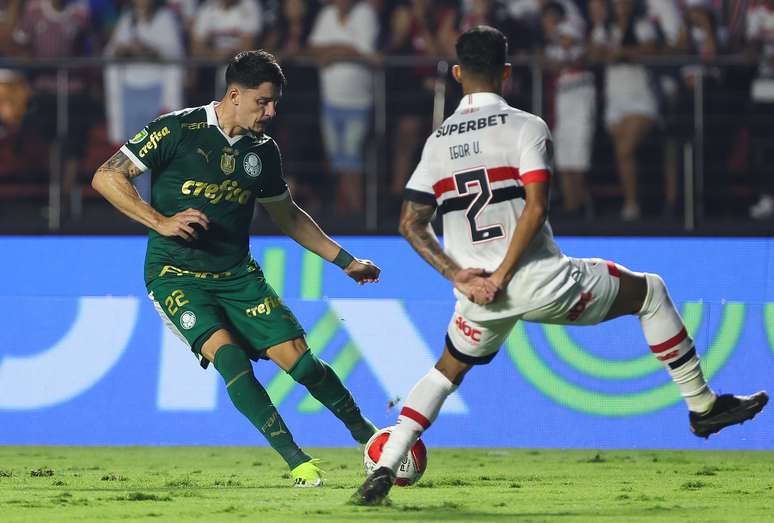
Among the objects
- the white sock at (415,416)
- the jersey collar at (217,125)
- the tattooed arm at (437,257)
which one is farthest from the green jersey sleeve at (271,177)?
the white sock at (415,416)

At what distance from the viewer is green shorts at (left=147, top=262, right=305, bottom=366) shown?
6.89 metres

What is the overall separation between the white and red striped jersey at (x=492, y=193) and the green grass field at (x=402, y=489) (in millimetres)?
913

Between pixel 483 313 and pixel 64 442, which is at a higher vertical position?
pixel 483 313

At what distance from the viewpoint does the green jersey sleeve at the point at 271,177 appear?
7.11m

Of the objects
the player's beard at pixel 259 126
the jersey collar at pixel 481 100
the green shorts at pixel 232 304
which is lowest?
the green shorts at pixel 232 304

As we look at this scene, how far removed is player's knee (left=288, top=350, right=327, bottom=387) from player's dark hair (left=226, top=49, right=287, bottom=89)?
4.37ft

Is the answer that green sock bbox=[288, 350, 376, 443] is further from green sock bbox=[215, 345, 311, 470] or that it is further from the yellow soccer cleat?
the yellow soccer cleat

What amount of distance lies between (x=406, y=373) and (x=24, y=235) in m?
3.91

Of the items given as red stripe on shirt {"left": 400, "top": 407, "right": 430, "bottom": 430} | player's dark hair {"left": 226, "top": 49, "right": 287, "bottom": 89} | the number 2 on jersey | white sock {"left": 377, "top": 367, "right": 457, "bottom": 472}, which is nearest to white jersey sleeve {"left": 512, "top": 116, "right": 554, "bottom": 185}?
the number 2 on jersey

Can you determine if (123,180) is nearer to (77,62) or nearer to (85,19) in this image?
(77,62)

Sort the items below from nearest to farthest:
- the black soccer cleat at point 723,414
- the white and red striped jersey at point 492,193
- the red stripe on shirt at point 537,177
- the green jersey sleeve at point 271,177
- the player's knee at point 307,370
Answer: the red stripe on shirt at point 537,177, the white and red striped jersey at point 492,193, the black soccer cleat at point 723,414, the player's knee at point 307,370, the green jersey sleeve at point 271,177

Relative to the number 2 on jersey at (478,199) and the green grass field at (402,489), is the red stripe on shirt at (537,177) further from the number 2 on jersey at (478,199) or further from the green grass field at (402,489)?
the green grass field at (402,489)

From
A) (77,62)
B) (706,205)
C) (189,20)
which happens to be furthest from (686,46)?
(77,62)

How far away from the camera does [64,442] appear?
930 cm
